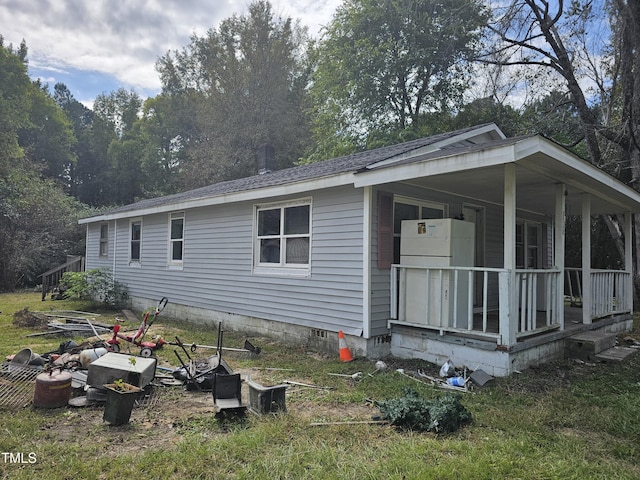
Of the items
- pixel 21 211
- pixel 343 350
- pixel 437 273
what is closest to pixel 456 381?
pixel 437 273

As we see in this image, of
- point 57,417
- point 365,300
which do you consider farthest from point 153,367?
point 365,300

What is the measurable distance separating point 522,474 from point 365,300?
3.33 metres

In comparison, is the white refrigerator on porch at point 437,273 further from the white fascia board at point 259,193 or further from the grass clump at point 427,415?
the grass clump at point 427,415

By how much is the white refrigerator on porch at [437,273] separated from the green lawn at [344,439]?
1.09 metres

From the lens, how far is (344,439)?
10.6 ft

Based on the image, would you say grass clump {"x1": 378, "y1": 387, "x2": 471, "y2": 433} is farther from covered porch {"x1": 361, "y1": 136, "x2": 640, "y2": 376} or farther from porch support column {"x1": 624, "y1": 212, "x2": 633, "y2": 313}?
porch support column {"x1": 624, "y1": 212, "x2": 633, "y2": 313}

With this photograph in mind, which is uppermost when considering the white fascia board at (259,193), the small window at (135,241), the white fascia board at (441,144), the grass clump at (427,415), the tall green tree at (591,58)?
the tall green tree at (591,58)

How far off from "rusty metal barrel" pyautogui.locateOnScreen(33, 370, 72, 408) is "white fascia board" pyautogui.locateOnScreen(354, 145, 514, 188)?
411 centimetres

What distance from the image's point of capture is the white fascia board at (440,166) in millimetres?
4266

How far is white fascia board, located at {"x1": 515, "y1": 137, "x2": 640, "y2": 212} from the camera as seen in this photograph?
431 centimetres

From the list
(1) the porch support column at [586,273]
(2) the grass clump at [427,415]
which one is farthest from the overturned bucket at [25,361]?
(1) the porch support column at [586,273]

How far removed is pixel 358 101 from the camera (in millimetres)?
20812

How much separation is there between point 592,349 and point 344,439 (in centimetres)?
447

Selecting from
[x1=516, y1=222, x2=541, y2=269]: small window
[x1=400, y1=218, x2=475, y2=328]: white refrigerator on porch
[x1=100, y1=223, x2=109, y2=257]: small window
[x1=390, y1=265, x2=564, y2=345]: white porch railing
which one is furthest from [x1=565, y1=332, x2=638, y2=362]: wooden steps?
[x1=100, y1=223, x2=109, y2=257]: small window
